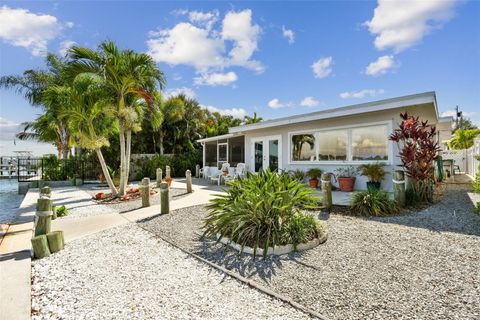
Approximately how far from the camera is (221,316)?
7.68 ft

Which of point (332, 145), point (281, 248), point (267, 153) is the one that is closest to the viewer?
point (281, 248)

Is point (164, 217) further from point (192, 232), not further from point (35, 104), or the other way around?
point (35, 104)

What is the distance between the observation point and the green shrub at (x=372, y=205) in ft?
19.3

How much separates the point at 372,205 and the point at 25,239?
7.21 m

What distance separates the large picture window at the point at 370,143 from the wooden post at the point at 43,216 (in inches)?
347

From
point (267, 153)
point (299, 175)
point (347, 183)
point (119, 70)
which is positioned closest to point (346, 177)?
point (347, 183)

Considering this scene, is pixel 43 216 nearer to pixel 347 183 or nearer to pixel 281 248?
pixel 281 248

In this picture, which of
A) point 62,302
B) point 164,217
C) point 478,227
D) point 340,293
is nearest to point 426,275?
point 340,293

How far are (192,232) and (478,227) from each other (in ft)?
17.5

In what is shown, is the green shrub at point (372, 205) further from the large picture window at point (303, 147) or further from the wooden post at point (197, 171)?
the wooden post at point (197, 171)

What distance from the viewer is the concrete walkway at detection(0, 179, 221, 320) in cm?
260

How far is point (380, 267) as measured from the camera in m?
3.24

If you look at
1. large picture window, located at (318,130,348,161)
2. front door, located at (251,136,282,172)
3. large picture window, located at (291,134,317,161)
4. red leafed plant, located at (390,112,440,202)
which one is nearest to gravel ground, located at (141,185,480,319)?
red leafed plant, located at (390,112,440,202)

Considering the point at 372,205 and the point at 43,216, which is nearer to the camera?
the point at 43,216
